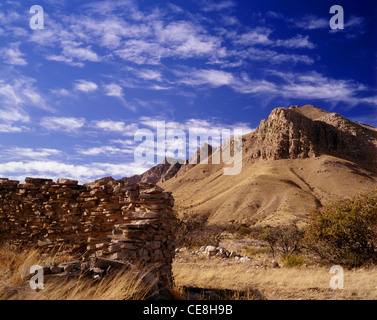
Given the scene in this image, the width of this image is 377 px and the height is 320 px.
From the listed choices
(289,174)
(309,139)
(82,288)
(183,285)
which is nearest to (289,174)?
(289,174)

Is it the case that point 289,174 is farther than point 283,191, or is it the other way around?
point 289,174

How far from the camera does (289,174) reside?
72500mm

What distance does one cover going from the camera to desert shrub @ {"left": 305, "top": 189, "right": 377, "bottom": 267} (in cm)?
1273

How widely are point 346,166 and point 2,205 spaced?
7952 cm

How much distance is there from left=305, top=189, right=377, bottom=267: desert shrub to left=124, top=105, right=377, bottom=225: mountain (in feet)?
71.4

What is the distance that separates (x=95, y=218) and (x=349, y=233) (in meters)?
10.9

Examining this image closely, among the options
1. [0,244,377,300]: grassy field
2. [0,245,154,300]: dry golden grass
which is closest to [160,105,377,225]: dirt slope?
[0,244,377,300]: grassy field

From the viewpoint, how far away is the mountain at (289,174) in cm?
5406

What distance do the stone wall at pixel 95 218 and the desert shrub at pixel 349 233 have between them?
29.2 ft

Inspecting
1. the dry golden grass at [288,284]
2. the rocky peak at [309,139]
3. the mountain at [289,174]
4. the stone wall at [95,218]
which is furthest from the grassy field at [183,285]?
the rocky peak at [309,139]

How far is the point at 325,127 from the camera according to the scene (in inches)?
3989

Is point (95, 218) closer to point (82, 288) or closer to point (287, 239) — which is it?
point (82, 288)

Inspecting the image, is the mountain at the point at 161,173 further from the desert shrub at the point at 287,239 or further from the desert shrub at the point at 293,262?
the desert shrub at the point at 293,262
